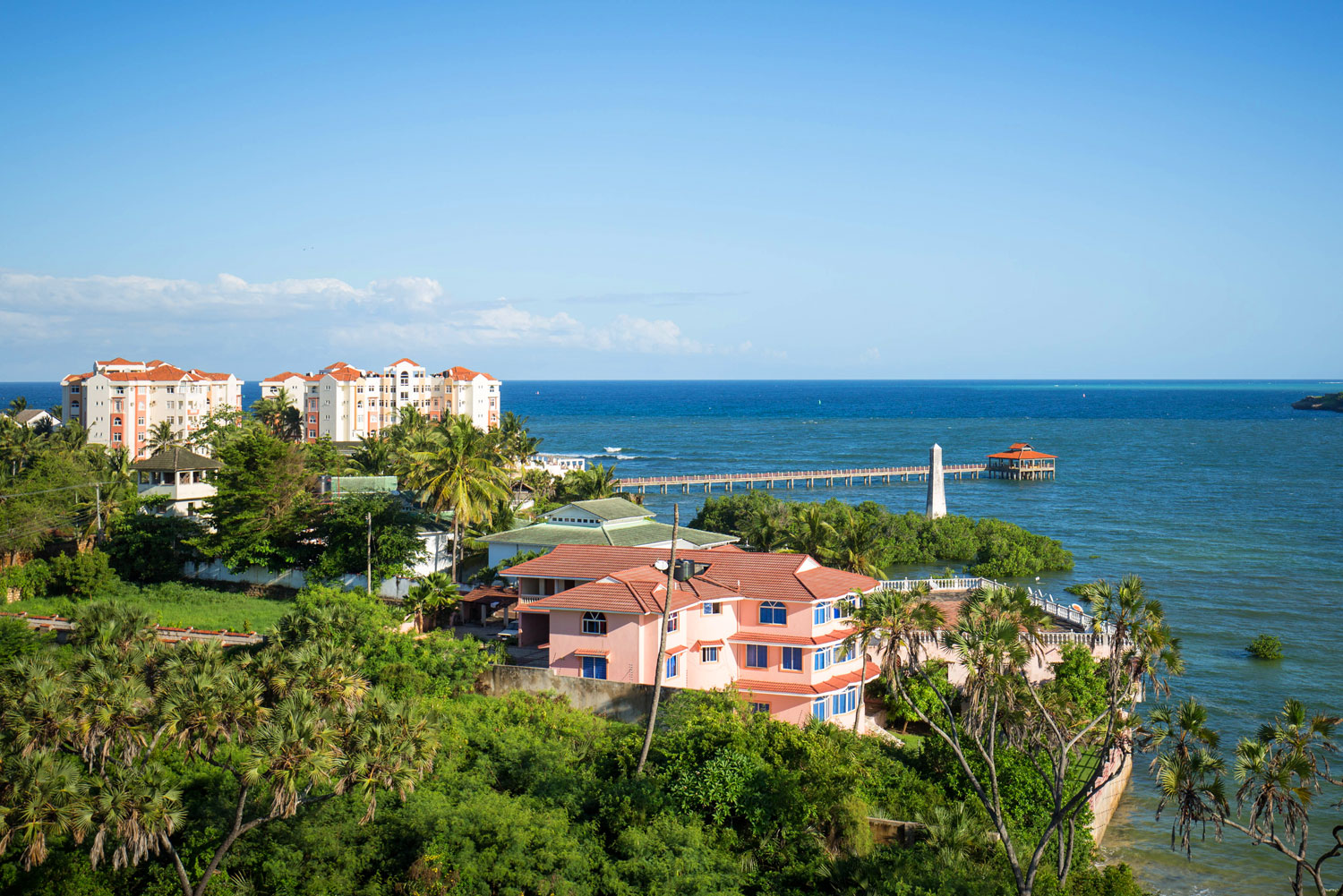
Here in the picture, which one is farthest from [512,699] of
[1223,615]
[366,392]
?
[366,392]

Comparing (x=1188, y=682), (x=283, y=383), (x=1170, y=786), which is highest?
(x=283, y=383)

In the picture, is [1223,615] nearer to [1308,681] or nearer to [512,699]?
[1308,681]

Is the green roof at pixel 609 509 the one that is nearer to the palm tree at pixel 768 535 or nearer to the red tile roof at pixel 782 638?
the palm tree at pixel 768 535

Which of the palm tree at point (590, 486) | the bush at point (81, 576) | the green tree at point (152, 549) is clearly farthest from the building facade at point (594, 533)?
the bush at point (81, 576)

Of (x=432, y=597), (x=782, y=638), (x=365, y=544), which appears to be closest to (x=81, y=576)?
(x=365, y=544)

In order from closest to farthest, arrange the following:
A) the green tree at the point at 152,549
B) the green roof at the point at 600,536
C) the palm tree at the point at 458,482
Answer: the green roof at the point at 600,536, the palm tree at the point at 458,482, the green tree at the point at 152,549

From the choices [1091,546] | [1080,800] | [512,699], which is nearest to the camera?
[1080,800]
